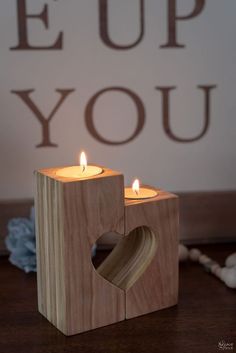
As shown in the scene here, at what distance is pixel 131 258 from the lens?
0.58 meters

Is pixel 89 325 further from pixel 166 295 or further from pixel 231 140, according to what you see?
pixel 231 140

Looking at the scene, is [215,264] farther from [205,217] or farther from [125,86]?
[125,86]

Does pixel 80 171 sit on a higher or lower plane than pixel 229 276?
higher

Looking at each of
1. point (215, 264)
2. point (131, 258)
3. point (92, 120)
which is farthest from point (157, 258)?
point (92, 120)

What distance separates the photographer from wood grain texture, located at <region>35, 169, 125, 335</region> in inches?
19.6

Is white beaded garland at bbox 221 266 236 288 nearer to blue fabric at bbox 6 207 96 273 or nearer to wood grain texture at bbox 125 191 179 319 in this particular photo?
wood grain texture at bbox 125 191 179 319

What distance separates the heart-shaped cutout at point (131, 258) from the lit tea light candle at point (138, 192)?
0.03 m

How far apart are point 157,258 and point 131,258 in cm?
3

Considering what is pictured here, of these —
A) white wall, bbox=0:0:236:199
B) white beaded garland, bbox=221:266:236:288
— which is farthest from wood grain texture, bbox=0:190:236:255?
white beaded garland, bbox=221:266:236:288

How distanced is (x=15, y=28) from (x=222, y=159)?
343mm

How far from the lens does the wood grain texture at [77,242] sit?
1.63ft

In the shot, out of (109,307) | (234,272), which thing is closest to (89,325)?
(109,307)

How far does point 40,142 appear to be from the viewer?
2.41ft

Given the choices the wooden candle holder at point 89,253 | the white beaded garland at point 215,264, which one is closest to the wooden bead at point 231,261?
the white beaded garland at point 215,264
